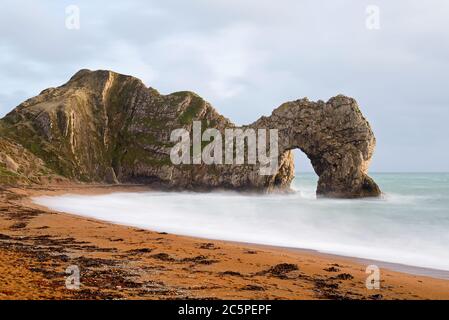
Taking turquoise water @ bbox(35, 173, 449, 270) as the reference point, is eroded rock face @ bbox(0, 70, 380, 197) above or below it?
above

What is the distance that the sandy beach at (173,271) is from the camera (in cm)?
1170

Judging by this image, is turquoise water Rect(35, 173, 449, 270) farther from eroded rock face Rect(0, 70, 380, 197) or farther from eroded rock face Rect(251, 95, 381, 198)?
eroded rock face Rect(0, 70, 380, 197)

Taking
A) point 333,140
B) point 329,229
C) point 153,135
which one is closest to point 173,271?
point 329,229

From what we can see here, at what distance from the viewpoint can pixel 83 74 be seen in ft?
352

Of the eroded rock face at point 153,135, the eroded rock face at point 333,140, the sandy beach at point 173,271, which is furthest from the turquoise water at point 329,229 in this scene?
the eroded rock face at point 153,135

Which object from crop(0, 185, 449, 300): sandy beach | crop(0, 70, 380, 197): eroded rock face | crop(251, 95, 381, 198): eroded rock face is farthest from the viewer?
crop(0, 70, 380, 197): eroded rock face

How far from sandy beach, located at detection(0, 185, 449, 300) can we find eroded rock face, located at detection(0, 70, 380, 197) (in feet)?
173

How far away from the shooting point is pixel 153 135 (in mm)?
93312

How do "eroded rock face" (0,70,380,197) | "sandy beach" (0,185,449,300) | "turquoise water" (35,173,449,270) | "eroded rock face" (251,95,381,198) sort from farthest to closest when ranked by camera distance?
1. "eroded rock face" (0,70,380,197)
2. "eroded rock face" (251,95,381,198)
3. "turquoise water" (35,173,449,270)
4. "sandy beach" (0,185,449,300)

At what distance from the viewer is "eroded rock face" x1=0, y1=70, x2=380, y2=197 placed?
71375 mm

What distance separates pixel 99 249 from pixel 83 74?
3900 inches

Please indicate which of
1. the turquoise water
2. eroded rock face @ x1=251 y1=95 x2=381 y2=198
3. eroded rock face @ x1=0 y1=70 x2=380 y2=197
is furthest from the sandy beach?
eroded rock face @ x1=0 y1=70 x2=380 y2=197

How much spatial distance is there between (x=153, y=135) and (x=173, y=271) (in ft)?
265
